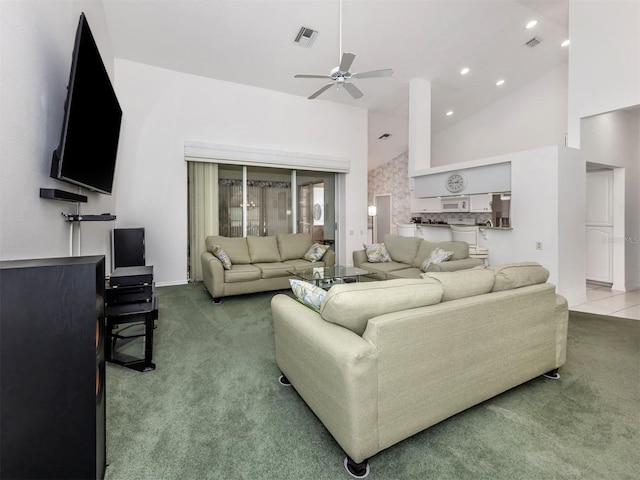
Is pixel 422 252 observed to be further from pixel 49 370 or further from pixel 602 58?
pixel 49 370

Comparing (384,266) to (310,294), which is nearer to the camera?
(310,294)

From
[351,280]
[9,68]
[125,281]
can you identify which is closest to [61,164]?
[9,68]

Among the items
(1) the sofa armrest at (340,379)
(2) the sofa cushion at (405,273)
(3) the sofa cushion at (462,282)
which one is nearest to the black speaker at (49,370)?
(1) the sofa armrest at (340,379)

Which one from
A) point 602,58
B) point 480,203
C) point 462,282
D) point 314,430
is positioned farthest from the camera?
point 480,203

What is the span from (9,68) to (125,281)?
1.47 metres

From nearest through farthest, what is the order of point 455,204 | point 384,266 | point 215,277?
point 215,277, point 384,266, point 455,204

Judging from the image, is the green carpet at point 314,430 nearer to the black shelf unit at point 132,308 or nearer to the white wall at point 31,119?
the black shelf unit at point 132,308

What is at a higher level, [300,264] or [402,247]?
[402,247]

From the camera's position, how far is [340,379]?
132 centimetres

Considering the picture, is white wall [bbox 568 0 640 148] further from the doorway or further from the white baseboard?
the white baseboard

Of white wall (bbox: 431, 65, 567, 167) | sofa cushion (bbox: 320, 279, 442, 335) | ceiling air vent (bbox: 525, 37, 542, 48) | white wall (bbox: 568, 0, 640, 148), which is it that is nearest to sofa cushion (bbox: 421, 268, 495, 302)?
sofa cushion (bbox: 320, 279, 442, 335)

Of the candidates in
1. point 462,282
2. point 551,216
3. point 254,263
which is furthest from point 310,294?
point 551,216

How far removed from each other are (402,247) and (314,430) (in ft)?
12.3

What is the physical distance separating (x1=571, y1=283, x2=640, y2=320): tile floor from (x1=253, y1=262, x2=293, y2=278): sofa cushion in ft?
12.6
